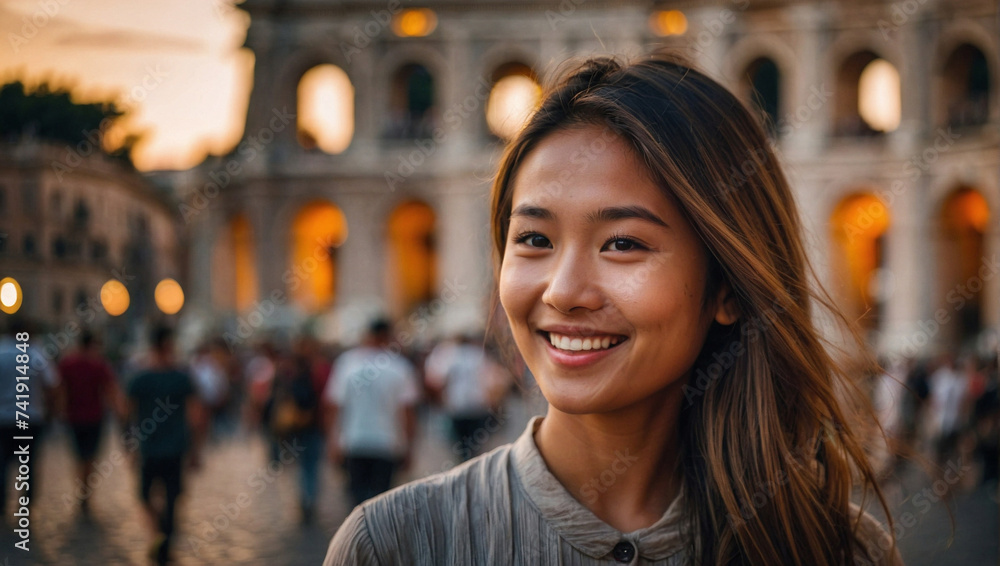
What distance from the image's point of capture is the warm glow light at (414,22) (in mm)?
31641

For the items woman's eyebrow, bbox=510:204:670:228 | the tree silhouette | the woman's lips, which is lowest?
the woman's lips

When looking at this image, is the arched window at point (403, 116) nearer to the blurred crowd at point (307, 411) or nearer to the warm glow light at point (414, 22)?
the warm glow light at point (414, 22)

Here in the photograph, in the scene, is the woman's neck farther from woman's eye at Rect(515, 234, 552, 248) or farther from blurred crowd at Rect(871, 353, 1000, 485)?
blurred crowd at Rect(871, 353, 1000, 485)

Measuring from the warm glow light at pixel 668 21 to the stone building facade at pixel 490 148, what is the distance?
0.05 metres

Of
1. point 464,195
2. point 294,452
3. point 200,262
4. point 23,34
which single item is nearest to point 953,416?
point 294,452

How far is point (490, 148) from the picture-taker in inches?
1171

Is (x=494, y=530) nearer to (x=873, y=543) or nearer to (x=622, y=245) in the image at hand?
(x=622, y=245)

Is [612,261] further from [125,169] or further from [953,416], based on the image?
[953,416]

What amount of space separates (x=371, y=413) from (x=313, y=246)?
1053 inches

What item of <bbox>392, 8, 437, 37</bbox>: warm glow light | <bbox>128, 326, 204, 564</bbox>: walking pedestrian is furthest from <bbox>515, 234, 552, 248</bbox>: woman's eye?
<bbox>392, 8, 437, 37</bbox>: warm glow light

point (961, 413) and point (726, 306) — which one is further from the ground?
point (726, 306)

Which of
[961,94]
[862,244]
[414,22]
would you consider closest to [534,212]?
[414,22]

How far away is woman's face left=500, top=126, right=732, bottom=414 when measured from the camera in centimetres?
150

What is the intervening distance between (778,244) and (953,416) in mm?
11437
